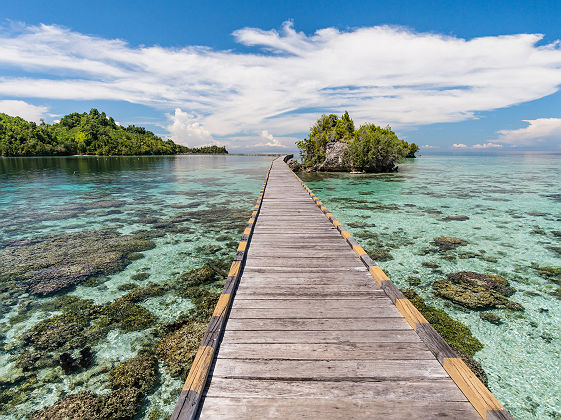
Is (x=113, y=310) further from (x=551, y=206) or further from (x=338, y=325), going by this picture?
(x=551, y=206)

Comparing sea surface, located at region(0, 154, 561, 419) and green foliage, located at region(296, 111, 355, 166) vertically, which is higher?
green foliage, located at region(296, 111, 355, 166)

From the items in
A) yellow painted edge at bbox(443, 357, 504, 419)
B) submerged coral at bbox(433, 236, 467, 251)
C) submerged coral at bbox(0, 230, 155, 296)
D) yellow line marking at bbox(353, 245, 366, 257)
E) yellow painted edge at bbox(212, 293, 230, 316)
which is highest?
yellow line marking at bbox(353, 245, 366, 257)

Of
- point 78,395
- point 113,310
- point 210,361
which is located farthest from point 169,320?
point 210,361

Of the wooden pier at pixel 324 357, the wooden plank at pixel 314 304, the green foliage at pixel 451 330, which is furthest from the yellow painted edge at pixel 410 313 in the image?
the green foliage at pixel 451 330

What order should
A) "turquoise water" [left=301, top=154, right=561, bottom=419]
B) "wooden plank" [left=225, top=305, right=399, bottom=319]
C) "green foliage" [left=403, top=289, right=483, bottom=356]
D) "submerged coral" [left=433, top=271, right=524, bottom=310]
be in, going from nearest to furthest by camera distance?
1. "wooden plank" [left=225, top=305, right=399, bottom=319]
2. "turquoise water" [left=301, top=154, right=561, bottom=419]
3. "green foliage" [left=403, top=289, right=483, bottom=356]
4. "submerged coral" [left=433, top=271, right=524, bottom=310]

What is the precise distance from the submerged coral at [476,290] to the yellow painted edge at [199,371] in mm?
6413

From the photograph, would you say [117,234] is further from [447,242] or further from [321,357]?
[447,242]

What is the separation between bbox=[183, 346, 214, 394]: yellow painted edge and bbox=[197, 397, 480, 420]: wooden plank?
0.55 ft

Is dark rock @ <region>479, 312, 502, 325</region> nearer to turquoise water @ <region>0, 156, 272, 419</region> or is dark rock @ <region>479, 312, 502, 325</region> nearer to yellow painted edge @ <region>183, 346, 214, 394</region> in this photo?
yellow painted edge @ <region>183, 346, 214, 394</region>

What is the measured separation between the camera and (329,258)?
6.24 meters

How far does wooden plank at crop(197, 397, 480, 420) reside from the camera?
99.9 inches

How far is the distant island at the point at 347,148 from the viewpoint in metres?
37.5

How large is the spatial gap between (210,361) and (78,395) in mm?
2894

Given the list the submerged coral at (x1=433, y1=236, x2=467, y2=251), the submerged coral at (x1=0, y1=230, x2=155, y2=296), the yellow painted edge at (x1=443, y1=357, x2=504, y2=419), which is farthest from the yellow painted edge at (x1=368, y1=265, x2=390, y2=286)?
the submerged coral at (x1=0, y1=230, x2=155, y2=296)
